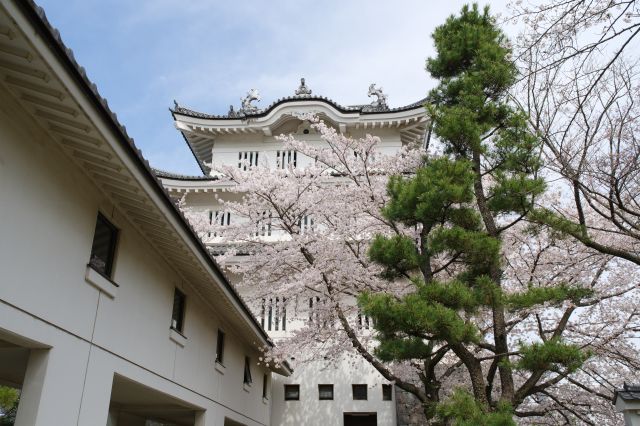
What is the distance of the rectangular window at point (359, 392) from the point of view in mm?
15070

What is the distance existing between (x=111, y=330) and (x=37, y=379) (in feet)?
3.99

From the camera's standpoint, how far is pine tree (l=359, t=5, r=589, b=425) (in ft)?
23.7

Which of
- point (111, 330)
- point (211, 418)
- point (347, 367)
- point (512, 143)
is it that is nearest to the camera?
point (111, 330)

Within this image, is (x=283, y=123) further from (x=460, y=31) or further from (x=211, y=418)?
(x=211, y=418)

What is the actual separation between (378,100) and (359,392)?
456 inches

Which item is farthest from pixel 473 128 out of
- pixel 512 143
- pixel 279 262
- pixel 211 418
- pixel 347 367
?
pixel 347 367

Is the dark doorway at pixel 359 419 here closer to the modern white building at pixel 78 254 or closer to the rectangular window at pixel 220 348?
the rectangular window at pixel 220 348

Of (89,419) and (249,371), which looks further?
(249,371)

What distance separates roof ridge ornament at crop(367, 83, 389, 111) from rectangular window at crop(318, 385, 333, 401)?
10785 millimetres

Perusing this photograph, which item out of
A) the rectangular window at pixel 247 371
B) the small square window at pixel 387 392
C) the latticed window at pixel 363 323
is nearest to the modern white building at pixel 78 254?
the rectangular window at pixel 247 371

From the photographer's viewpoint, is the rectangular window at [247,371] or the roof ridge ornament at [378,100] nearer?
the rectangular window at [247,371]

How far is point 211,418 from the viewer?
9.29 m

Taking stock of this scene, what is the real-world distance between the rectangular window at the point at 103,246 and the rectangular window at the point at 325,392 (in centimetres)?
1077

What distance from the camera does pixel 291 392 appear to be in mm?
15508
